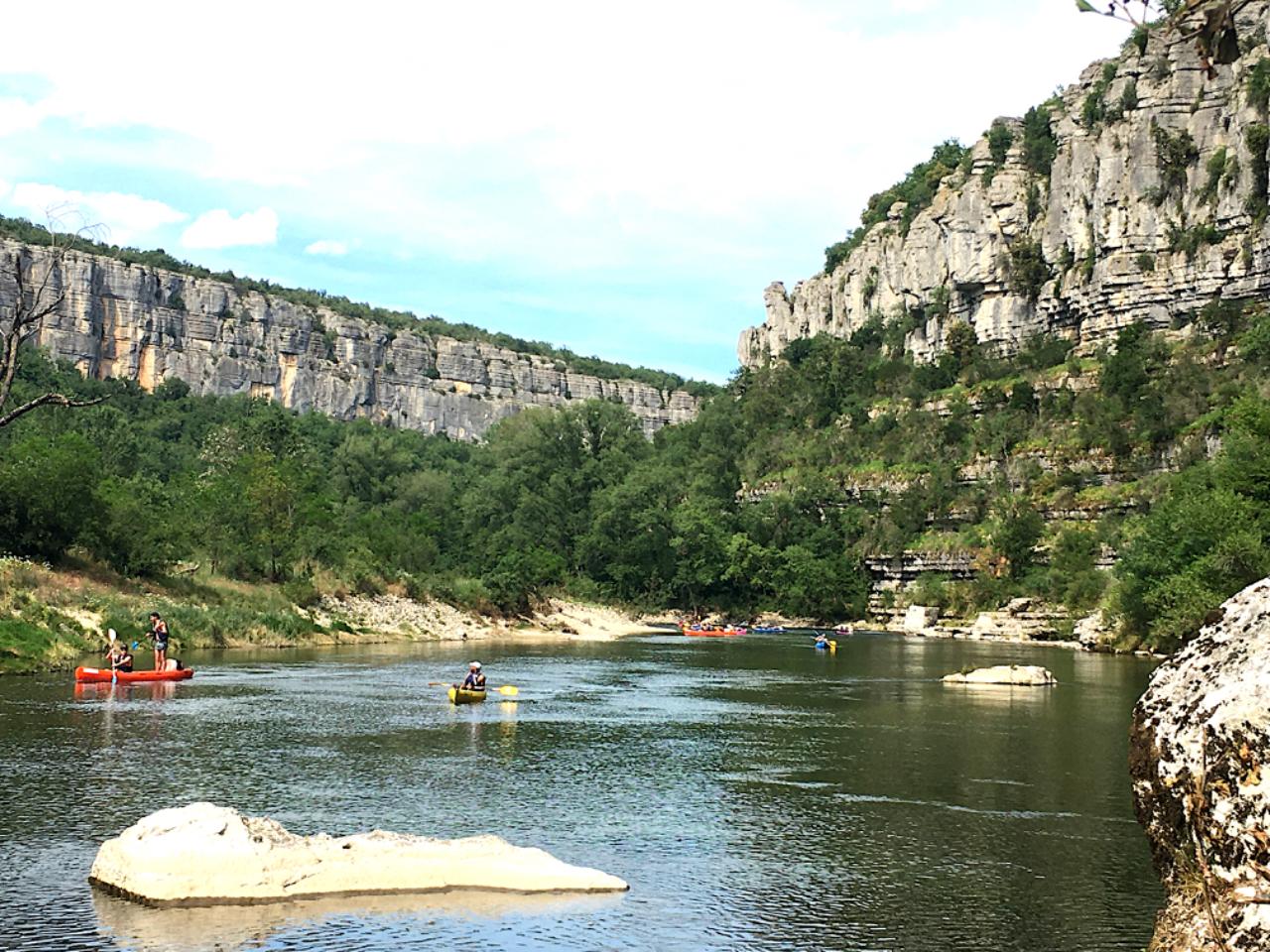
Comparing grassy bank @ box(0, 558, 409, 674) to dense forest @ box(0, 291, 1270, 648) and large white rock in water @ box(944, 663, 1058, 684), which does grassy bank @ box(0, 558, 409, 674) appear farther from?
large white rock in water @ box(944, 663, 1058, 684)

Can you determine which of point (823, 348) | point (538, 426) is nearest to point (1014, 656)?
point (538, 426)

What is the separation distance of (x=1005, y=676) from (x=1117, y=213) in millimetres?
88790

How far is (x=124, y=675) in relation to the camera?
3841 centimetres

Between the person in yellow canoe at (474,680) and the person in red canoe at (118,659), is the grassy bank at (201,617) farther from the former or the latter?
the person in yellow canoe at (474,680)

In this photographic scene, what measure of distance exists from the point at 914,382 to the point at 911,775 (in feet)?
365

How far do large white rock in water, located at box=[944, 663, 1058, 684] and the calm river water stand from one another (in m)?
2.78

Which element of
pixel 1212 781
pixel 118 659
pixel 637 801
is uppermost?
pixel 1212 781

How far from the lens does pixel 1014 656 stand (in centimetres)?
6419

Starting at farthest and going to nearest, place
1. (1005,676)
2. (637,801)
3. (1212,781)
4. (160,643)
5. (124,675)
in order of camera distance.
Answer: (1005,676) < (160,643) < (124,675) < (637,801) < (1212,781)

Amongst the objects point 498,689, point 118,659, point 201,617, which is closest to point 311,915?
point 498,689

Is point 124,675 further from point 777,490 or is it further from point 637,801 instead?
point 777,490

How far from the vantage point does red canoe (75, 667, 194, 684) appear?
37.5 m

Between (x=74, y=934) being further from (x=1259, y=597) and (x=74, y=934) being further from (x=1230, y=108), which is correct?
(x=1230, y=108)

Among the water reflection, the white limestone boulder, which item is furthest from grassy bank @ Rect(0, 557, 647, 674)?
the water reflection
